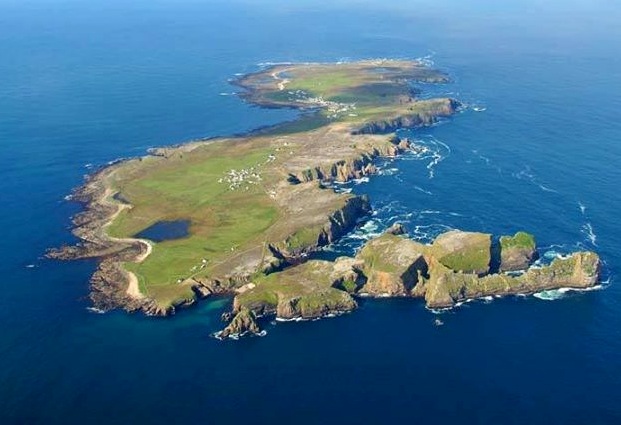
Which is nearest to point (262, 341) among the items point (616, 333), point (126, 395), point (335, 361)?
point (335, 361)

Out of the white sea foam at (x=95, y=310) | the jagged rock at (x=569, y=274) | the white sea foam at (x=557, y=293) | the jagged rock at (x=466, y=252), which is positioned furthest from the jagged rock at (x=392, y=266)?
the white sea foam at (x=95, y=310)

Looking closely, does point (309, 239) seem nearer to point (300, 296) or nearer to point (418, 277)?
point (300, 296)

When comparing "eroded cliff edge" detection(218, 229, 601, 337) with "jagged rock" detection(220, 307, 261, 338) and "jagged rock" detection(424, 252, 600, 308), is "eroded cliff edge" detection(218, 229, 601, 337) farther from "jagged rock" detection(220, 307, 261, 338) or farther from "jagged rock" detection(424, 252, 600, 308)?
"jagged rock" detection(220, 307, 261, 338)

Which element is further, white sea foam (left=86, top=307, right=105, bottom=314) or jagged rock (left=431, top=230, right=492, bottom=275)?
jagged rock (left=431, top=230, right=492, bottom=275)

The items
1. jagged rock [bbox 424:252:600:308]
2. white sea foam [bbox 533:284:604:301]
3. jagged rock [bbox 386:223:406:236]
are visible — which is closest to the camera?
jagged rock [bbox 424:252:600:308]

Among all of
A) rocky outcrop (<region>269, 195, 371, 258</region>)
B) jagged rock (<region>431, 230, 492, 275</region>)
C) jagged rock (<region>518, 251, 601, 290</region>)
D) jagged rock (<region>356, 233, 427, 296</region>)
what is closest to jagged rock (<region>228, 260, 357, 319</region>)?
jagged rock (<region>356, 233, 427, 296</region>)

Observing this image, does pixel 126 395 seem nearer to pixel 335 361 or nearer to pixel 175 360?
pixel 175 360

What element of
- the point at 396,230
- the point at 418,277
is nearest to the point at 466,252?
the point at 418,277
